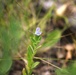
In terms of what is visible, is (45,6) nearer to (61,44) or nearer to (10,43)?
(61,44)

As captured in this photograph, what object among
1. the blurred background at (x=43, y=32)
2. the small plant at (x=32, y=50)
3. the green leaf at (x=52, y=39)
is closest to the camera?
the small plant at (x=32, y=50)

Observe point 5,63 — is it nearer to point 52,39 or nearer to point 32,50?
point 32,50

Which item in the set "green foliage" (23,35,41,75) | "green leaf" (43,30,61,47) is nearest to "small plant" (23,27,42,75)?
"green foliage" (23,35,41,75)

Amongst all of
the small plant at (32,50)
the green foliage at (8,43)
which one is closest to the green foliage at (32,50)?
the small plant at (32,50)

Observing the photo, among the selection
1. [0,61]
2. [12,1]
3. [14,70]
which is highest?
[12,1]

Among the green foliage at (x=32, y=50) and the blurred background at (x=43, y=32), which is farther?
the blurred background at (x=43, y=32)

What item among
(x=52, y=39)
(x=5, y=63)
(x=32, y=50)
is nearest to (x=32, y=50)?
(x=32, y=50)

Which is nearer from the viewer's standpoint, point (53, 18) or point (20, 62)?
point (20, 62)

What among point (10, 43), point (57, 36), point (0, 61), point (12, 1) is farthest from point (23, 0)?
point (0, 61)

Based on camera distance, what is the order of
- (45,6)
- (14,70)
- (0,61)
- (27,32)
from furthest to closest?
(45,6) → (27,32) → (14,70) → (0,61)

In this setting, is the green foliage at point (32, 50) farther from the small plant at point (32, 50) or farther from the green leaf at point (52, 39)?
the green leaf at point (52, 39)

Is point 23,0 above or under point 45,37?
above
